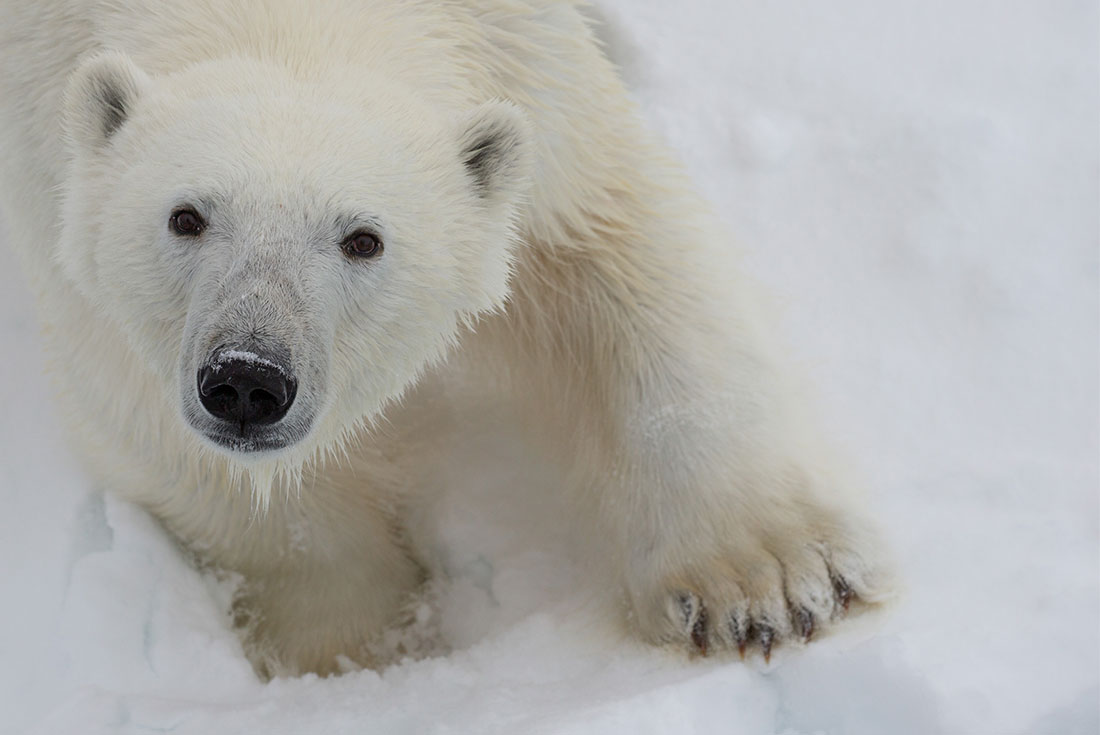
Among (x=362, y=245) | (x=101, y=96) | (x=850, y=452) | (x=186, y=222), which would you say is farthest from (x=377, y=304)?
(x=850, y=452)

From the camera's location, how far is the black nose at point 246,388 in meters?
1.77

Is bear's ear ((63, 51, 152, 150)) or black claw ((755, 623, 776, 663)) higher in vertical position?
bear's ear ((63, 51, 152, 150))

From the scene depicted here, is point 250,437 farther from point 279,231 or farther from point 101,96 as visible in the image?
point 101,96

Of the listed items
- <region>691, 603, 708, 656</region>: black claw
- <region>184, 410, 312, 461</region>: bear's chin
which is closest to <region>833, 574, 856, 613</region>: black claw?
<region>691, 603, 708, 656</region>: black claw

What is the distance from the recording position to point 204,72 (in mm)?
2031

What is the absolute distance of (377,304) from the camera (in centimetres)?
200

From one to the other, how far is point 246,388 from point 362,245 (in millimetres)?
299

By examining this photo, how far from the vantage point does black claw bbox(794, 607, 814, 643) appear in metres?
2.41

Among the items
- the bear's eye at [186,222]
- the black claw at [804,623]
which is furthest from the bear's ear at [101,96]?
the black claw at [804,623]

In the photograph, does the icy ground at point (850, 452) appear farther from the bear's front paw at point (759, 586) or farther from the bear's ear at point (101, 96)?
the bear's ear at point (101, 96)

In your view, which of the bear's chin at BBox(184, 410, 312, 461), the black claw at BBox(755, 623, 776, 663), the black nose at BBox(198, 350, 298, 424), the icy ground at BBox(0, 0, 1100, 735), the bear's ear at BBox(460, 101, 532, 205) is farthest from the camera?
the black claw at BBox(755, 623, 776, 663)

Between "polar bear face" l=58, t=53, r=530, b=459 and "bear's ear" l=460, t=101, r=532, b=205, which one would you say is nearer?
"polar bear face" l=58, t=53, r=530, b=459

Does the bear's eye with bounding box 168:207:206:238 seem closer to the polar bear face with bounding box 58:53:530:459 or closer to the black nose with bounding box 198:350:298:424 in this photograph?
the polar bear face with bounding box 58:53:530:459

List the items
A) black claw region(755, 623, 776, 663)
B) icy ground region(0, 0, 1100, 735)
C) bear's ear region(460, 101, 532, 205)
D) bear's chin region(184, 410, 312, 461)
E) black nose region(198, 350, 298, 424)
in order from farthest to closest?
black claw region(755, 623, 776, 663)
icy ground region(0, 0, 1100, 735)
bear's ear region(460, 101, 532, 205)
bear's chin region(184, 410, 312, 461)
black nose region(198, 350, 298, 424)
